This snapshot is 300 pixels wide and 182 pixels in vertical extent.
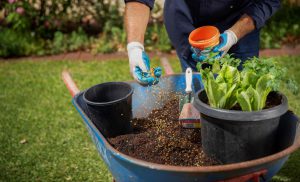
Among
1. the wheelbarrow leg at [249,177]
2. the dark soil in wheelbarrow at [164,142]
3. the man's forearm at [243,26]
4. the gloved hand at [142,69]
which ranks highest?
the man's forearm at [243,26]

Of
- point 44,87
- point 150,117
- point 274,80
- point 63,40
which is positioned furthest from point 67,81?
point 63,40

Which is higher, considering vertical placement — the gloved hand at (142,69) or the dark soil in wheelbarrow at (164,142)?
the gloved hand at (142,69)

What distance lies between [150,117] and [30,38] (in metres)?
3.58

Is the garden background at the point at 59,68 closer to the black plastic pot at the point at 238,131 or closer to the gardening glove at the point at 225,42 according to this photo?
the gardening glove at the point at 225,42

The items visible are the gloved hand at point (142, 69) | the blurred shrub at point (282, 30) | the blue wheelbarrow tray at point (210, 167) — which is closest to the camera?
the blue wheelbarrow tray at point (210, 167)

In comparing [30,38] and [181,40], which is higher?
[181,40]

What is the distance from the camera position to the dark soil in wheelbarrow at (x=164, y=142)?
1.52m

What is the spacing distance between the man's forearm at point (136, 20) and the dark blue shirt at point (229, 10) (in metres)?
0.43

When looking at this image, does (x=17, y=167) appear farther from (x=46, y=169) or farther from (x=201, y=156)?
(x=201, y=156)

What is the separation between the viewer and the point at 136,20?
2.04m

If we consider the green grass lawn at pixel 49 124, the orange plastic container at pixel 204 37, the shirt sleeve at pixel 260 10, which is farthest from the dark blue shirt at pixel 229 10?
the green grass lawn at pixel 49 124

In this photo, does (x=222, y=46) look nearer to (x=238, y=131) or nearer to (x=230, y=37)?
(x=230, y=37)

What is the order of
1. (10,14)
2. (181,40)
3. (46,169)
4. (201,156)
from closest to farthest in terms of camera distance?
(201,156)
(181,40)
(46,169)
(10,14)

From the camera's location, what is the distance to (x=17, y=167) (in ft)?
9.37
